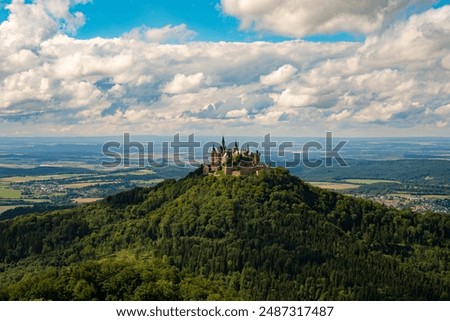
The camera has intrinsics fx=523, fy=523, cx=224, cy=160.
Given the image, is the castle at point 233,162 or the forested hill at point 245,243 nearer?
the forested hill at point 245,243

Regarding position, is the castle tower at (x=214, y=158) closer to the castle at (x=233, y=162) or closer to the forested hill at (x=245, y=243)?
the castle at (x=233, y=162)

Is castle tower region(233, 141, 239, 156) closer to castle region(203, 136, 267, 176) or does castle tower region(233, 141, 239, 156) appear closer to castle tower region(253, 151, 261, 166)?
castle region(203, 136, 267, 176)

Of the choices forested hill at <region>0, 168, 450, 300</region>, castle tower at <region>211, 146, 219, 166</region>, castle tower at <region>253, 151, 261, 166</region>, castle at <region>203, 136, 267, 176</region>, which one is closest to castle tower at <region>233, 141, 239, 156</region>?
castle at <region>203, 136, 267, 176</region>

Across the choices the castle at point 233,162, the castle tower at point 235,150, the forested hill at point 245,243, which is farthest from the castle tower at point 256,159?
the forested hill at point 245,243

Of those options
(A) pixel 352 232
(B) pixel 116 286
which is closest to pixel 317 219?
(A) pixel 352 232

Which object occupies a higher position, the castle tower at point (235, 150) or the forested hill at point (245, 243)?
the castle tower at point (235, 150)

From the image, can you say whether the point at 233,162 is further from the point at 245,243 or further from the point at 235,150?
the point at 245,243
